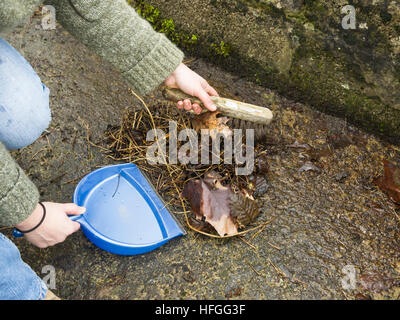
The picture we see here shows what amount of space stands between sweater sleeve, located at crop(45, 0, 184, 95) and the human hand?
7 cm

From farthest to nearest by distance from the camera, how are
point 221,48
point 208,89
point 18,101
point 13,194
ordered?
1. point 221,48
2. point 208,89
3. point 18,101
4. point 13,194

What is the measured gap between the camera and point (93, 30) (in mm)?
1307

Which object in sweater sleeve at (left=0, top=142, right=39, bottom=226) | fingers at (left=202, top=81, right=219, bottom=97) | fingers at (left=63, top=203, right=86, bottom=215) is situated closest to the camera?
sweater sleeve at (left=0, top=142, right=39, bottom=226)

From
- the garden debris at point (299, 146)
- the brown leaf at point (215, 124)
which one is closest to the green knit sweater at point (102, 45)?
the brown leaf at point (215, 124)

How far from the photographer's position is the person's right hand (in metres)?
1.22

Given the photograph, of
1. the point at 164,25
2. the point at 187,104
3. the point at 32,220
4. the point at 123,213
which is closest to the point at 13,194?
the point at 32,220

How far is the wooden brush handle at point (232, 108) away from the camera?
1547 mm

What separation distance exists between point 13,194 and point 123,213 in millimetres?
587

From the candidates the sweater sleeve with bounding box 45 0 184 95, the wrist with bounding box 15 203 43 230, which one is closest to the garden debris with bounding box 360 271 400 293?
the sweater sleeve with bounding box 45 0 184 95

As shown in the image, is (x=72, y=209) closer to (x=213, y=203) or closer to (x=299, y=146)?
(x=213, y=203)

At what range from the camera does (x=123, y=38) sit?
132cm

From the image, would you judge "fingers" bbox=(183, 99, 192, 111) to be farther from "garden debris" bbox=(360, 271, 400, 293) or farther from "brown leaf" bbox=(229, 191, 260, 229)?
"garden debris" bbox=(360, 271, 400, 293)

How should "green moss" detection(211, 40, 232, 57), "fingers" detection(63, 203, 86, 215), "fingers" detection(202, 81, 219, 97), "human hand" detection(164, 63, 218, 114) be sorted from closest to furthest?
"fingers" detection(63, 203, 86, 215) < "human hand" detection(164, 63, 218, 114) < "fingers" detection(202, 81, 219, 97) < "green moss" detection(211, 40, 232, 57)

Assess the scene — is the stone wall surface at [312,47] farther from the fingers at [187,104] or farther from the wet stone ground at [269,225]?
the fingers at [187,104]
